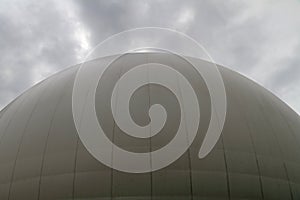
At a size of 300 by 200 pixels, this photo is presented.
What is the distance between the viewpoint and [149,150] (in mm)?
10859

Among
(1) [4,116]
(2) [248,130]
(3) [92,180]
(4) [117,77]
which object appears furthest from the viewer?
(1) [4,116]

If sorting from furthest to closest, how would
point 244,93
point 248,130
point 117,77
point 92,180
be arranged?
point 244,93, point 117,77, point 248,130, point 92,180

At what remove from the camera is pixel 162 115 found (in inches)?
459

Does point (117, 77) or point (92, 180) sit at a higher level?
point (117, 77)

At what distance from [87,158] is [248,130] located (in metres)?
6.03

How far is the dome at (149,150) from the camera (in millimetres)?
10531

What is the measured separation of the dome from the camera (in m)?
10.5

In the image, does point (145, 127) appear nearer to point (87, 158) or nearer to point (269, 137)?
point (87, 158)

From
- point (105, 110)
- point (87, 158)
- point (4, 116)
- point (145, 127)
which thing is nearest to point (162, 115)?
point (145, 127)

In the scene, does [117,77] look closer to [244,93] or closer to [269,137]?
[244,93]

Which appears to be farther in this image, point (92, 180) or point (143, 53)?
point (143, 53)

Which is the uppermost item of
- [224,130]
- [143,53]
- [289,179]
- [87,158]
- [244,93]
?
[143,53]

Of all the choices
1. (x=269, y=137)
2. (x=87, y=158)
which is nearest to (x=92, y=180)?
(x=87, y=158)

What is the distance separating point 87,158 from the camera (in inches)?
432
